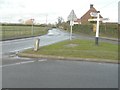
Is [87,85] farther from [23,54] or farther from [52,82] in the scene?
[23,54]

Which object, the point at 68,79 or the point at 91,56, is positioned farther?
the point at 91,56

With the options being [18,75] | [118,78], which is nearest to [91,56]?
[118,78]

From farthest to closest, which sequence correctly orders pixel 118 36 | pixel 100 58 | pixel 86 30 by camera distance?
pixel 86 30 → pixel 118 36 → pixel 100 58

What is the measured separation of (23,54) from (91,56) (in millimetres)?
3688

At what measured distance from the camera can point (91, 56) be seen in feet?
40.9

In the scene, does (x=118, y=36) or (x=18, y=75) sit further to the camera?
(x=118, y=36)

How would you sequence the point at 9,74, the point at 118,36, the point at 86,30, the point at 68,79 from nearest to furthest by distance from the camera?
the point at 68,79 < the point at 9,74 < the point at 118,36 < the point at 86,30

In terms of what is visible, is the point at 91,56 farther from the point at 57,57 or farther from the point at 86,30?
the point at 86,30

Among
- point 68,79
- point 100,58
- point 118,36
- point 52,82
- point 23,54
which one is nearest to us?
point 52,82

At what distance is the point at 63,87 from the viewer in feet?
20.6

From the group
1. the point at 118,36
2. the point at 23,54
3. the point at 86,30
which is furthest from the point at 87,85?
the point at 86,30

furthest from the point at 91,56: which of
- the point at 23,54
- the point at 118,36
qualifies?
the point at 118,36

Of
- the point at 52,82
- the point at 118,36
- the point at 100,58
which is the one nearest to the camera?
the point at 52,82

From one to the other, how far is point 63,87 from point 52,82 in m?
0.60
